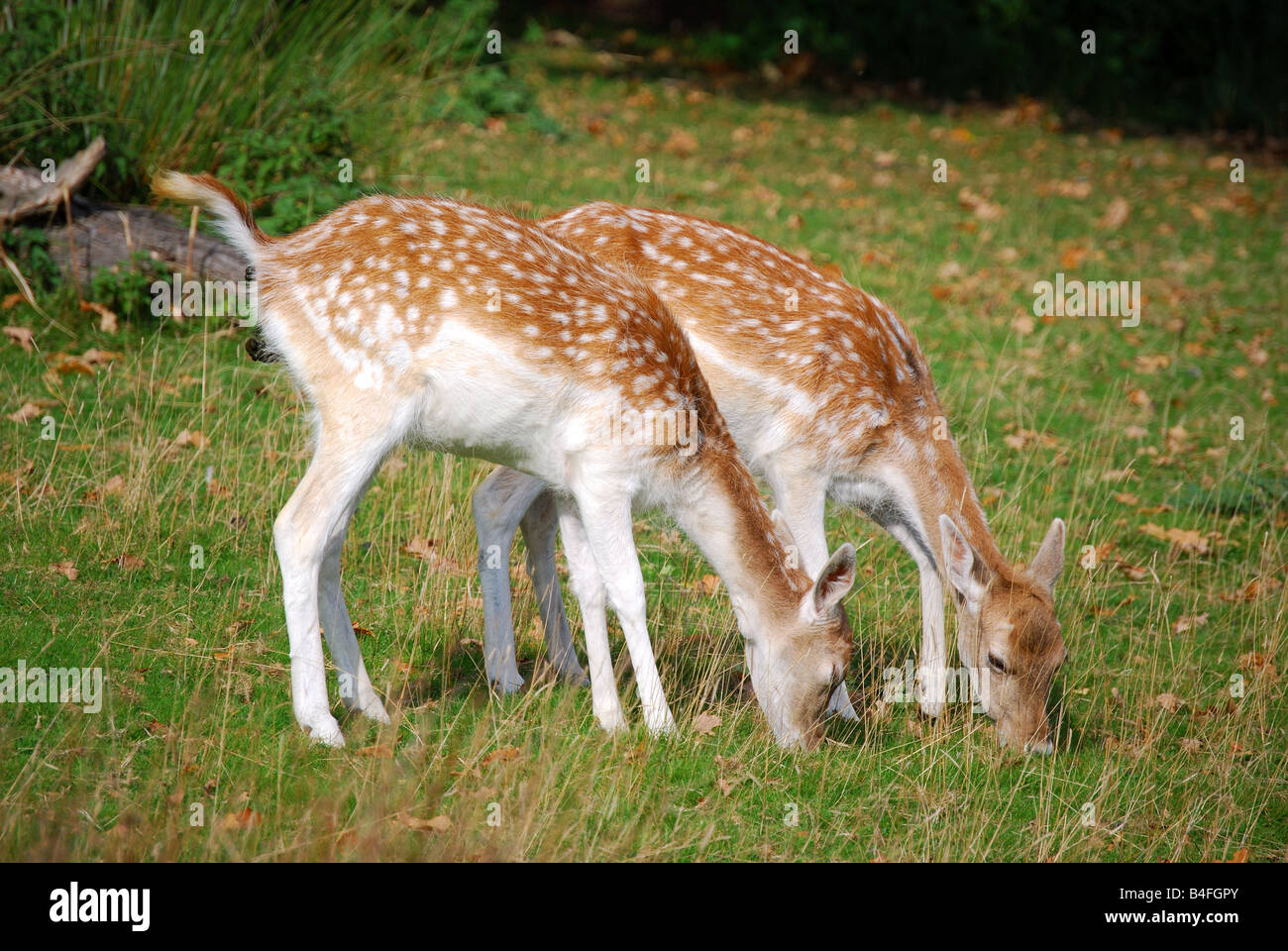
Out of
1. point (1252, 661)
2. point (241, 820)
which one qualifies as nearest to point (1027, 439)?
point (1252, 661)

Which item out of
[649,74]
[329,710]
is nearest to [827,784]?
[329,710]

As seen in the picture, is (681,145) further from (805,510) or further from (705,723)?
(705,723)

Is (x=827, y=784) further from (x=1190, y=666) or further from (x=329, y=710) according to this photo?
(x=1190, y=666)

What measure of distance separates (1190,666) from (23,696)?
15.9ft

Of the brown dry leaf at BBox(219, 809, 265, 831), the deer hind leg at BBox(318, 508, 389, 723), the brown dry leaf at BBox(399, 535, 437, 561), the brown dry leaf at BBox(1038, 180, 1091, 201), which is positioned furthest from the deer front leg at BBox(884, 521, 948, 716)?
the brown dry leaf at BBox(1038, 180, 1091, 201)

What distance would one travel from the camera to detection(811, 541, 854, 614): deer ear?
4871 mm

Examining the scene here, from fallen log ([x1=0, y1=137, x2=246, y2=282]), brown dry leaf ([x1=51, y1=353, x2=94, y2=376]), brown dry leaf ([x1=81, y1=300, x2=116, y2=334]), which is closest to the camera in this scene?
brown dry leaf ([x1=51, y1=353, x2=94, y2=376])

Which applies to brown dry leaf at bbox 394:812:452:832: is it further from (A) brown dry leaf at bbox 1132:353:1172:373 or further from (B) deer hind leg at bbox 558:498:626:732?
(A) brown dry leaf at bbox 1132:353:1172:373

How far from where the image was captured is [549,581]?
19.1 feet

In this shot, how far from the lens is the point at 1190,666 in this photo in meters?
6.21

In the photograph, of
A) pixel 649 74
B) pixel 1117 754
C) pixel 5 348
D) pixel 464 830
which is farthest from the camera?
pixel 649 74

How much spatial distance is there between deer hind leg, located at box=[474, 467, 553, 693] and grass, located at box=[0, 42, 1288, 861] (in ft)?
0.49

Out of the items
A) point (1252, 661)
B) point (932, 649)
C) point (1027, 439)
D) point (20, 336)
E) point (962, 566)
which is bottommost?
point (1252, 661)

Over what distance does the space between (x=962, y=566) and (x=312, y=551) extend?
2.45m
